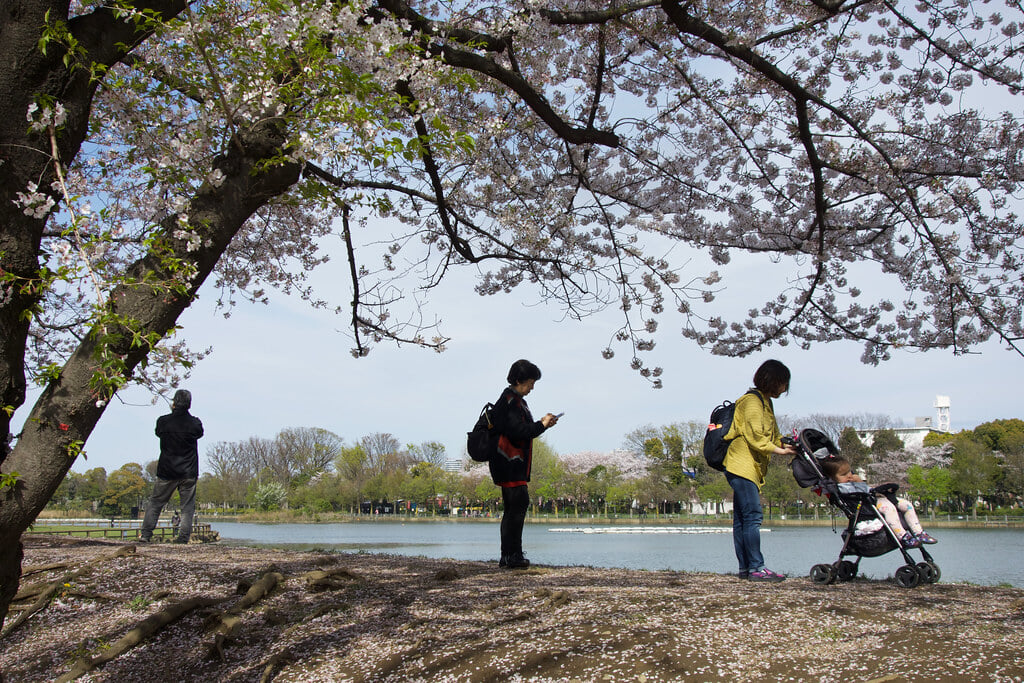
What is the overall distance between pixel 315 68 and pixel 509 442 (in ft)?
11.7

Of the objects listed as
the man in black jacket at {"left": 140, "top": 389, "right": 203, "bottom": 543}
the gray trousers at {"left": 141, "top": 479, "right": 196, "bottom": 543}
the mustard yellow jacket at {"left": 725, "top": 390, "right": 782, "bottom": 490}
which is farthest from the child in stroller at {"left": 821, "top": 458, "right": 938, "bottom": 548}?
the gray trousers at {"left": 141, "top": 479, "right": 196, "bottom": 543}

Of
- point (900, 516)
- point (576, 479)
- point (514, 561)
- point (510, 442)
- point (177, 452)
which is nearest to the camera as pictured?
point (900, 516)

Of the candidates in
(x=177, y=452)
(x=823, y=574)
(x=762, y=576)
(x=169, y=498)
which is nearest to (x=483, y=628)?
(x=762, y=576)

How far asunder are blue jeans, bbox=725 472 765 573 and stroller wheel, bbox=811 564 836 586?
0.41 meters

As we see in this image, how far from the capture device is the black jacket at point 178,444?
809 cm

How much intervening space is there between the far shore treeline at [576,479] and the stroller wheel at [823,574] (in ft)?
121

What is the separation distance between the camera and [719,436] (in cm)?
548

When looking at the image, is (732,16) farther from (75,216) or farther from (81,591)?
(81,591)

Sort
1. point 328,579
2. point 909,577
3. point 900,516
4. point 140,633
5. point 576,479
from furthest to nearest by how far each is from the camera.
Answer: point 576,479, point 900,516, point 909,577, point 328,579, point 140,633

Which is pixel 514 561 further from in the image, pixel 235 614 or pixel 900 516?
pixel 900 516

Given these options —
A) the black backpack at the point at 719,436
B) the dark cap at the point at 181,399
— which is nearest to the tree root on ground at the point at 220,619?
the black backpack at the point at 719,436

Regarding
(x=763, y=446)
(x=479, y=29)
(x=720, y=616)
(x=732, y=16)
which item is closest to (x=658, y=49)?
(x=732, y=16)

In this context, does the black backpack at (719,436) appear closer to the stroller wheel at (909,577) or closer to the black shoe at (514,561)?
the stroller wheel at (909,577)

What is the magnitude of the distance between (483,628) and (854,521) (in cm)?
351
